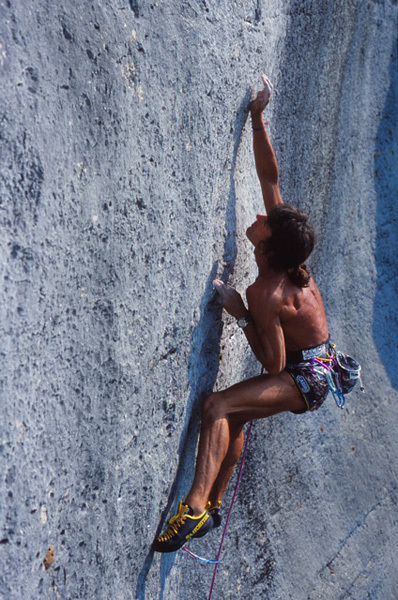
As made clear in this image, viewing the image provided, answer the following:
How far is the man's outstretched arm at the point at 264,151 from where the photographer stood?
3297 millimetres

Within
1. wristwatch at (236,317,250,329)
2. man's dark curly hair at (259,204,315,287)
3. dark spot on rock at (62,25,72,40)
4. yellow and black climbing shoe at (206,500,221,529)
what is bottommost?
yellow and black climbing shoe at (206,500,221,529)

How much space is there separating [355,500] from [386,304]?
4.23 ft

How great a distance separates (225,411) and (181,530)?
51cm

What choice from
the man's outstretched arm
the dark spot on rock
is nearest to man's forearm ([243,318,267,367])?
the man's outstretched arm

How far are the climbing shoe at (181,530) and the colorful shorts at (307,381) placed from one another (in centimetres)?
67

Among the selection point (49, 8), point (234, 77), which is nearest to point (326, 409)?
point (234, 77)

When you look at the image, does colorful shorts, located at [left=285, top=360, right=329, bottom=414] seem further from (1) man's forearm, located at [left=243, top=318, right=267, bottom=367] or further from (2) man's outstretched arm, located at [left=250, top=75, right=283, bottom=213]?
(2) man's outstretched arm, located at [left=250, top=75, right=283, bottom=213]

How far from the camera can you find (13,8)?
214cm

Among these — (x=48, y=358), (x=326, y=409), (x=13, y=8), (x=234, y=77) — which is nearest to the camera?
(x=13, y=8)

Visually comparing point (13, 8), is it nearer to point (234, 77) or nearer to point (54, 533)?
point (234, 77)

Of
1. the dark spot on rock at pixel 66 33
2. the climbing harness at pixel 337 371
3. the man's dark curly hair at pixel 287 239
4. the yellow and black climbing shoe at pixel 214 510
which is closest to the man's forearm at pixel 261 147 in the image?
the man's dark curly hair at pixel 287 239

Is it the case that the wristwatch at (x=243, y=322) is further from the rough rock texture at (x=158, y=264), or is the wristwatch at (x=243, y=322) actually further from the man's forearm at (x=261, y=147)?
the man's forearm at (x=261, y=147)

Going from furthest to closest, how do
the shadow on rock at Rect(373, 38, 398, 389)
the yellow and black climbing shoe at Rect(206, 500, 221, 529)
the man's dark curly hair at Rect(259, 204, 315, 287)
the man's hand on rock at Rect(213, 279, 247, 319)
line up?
the shadow on rock at Rect(373, 38, 398, 389)
the yellow and black climbing shoe at Rect(206, 500, 221, 529)
the man's hand on rock at Rect(213, 279, 247, 319)
the man's dark curly hair at Rect(259, 204, 315, 287)

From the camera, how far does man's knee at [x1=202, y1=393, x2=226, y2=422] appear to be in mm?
3086
